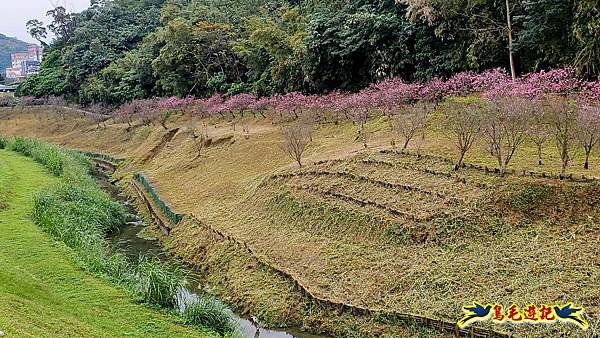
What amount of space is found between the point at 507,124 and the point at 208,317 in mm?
11863

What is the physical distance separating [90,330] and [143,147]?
36.4 m

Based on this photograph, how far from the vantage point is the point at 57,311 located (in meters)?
11.1

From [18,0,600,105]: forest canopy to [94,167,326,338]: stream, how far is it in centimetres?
1733

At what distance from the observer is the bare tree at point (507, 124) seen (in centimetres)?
1747

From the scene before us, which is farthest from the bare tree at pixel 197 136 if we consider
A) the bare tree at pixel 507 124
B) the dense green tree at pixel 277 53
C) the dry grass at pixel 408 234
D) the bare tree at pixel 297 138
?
the bare tree at pixel 507 124

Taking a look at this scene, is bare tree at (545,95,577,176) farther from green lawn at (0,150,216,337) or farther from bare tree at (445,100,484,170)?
green lawn at (0,150,216,337)

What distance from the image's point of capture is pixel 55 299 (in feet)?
39.7

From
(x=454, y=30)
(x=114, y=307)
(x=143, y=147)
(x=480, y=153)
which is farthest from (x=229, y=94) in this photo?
(x=114, y=307)

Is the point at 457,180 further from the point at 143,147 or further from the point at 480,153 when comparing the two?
the point at 143,147

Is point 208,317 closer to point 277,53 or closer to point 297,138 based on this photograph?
point 297,138

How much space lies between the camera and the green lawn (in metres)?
→ 9.68

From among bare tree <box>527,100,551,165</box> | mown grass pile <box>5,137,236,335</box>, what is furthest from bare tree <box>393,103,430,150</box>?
mown grass pile <box>5,137,236,335</box>

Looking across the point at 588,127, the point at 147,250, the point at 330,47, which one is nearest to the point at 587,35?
the point at 588,127

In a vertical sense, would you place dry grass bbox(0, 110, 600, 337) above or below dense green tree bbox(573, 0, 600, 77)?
below
